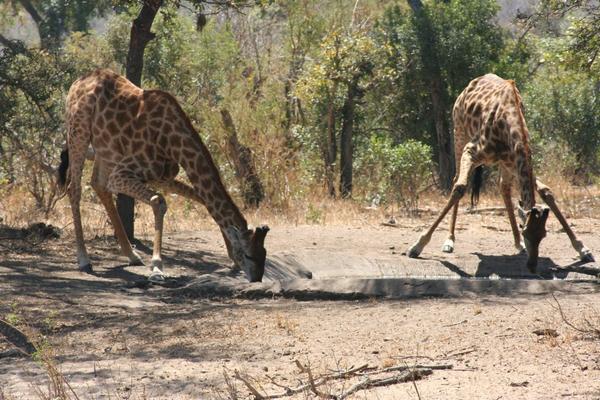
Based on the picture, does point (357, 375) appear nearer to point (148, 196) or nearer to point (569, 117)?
point (148, 196)

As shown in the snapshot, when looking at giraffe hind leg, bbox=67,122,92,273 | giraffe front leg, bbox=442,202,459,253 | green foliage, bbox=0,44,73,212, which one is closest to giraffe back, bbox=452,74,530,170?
giraffe front leg, bbox=442,202,459,253

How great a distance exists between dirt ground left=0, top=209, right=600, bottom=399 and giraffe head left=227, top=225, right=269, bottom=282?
0.62 feet

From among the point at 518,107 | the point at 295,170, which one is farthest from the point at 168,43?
the point at 518,107

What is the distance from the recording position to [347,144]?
57.5ft

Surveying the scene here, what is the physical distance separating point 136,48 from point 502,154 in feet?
15.2

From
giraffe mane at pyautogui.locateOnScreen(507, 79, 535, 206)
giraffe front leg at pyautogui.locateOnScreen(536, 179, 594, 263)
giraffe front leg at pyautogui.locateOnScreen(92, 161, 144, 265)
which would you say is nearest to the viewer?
giraffe mane at pyautogui.locateOnScreen(507, 79, 535, 206)

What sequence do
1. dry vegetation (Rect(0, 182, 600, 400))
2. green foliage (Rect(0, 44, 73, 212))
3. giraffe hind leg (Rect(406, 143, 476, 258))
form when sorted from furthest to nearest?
green foliage (Rect(0, 44, 73, 212)), giraffe hind leg (Rect(406, 143, 476, 258)), dry vegetation (Rect(0, 182, 600, 400))

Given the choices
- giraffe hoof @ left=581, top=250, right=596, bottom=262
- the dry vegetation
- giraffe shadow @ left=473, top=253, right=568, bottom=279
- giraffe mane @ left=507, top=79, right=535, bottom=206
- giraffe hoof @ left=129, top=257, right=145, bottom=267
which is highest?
giraffe mane @ left=507, top=79, right=535, bottom=206

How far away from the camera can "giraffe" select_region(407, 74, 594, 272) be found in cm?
1015

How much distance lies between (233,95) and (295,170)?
2.91 meters

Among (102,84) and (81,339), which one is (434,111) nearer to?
(102,84)

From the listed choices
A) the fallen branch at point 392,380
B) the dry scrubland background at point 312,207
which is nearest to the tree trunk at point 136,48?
the dry scrubland background at point 312,207

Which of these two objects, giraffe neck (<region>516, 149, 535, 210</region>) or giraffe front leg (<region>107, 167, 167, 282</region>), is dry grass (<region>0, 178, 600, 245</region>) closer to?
giraffe front leg (<region>107, 167, 167, 282</region>)

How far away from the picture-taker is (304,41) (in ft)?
76.9
